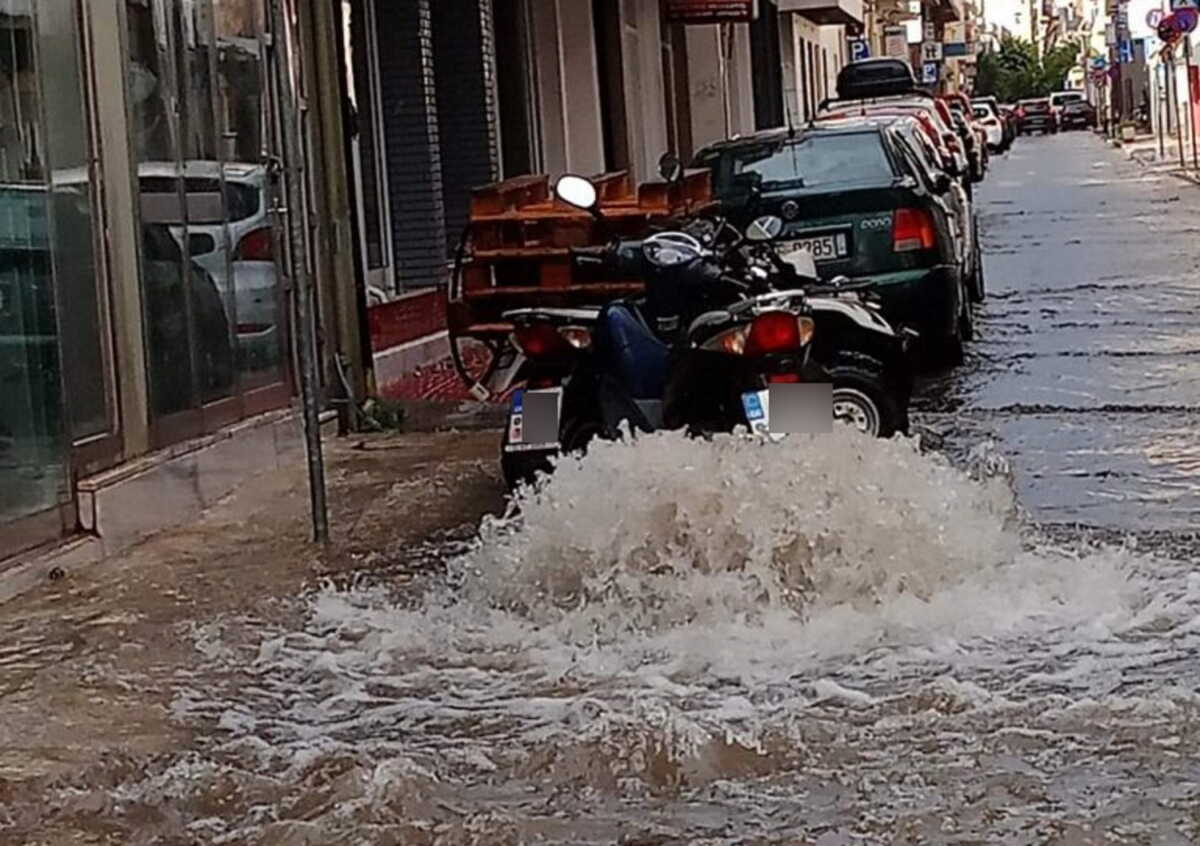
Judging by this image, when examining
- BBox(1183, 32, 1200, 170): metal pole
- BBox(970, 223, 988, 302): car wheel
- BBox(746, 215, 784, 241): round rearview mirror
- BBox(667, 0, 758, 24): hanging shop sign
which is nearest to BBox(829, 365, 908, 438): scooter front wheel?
BBox(746, 215, 784, 241): round rearview mirror

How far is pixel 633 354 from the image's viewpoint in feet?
30.0

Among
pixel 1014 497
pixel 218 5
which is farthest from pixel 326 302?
pixel 1014 497

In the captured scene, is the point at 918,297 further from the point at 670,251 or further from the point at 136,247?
the point at 136,247

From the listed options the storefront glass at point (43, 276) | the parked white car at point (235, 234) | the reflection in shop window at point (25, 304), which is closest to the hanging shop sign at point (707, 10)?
the parked white car at point (235, 234)

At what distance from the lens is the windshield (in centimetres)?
1370

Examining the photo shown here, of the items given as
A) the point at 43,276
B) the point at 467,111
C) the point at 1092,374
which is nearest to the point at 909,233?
the point at 1092,374

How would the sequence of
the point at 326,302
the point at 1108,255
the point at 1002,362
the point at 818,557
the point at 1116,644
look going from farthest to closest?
1. the point at 1108,255
2. the point at 1002,362
3. the point at 326,302
4. the point at 818,557
5. the point at 1116,644

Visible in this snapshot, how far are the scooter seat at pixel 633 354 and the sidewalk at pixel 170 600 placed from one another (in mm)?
924

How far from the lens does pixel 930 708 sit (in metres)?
5.99

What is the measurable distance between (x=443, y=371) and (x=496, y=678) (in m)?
9.21

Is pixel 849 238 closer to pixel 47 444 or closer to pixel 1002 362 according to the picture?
pixel 1002 362

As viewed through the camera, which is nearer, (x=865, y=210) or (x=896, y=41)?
(x=865, y=210)

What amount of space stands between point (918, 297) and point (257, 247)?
4.37 m

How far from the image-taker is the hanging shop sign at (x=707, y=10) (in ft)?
92.8
